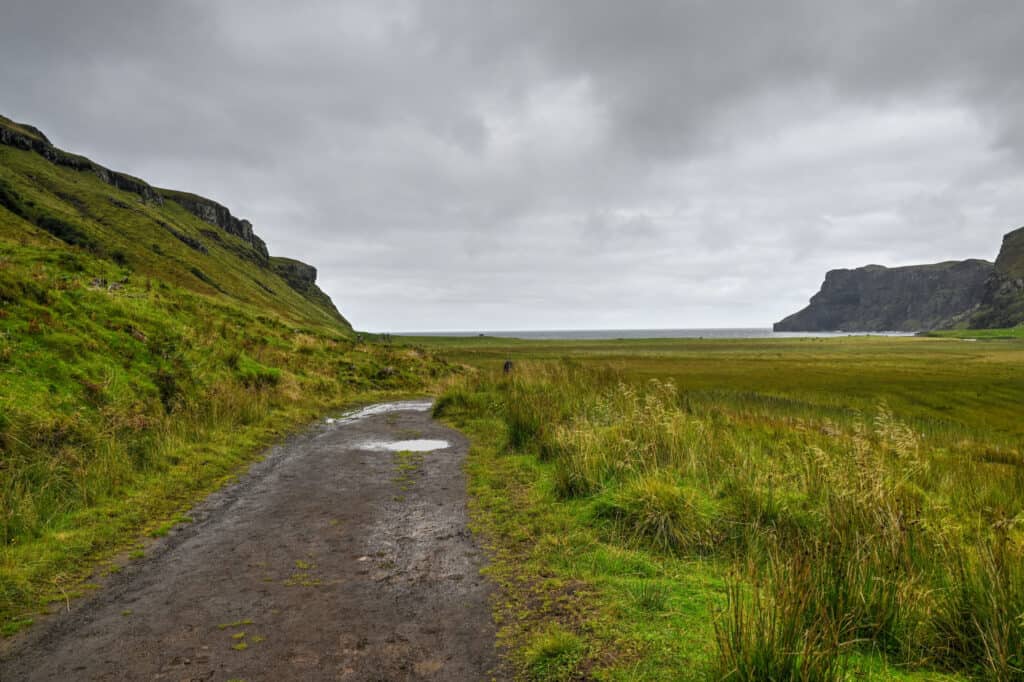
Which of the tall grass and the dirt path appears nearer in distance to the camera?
the tall grass

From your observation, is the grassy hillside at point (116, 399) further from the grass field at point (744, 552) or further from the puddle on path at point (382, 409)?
the grass field at point (744, 552)

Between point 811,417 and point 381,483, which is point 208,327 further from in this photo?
point 811,417

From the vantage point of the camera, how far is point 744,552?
Answer: 650 cm

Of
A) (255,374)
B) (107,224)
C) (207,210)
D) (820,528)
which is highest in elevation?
(207,210)

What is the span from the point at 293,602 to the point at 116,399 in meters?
9.69

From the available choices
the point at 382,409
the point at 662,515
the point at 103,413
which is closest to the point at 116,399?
the point at 103,413

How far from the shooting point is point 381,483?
10727mm

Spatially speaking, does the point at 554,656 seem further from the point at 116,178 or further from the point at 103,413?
the point at 116,178

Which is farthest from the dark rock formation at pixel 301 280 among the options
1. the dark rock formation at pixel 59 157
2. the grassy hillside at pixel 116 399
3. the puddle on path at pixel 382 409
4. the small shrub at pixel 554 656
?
the small shrub at pixel 554 656

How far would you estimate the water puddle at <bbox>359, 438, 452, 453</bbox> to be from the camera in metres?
14.1

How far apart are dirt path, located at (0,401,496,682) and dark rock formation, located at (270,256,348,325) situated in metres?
167

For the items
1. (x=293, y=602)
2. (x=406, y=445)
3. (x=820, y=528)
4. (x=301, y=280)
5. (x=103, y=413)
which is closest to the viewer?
(x=293, y=602)

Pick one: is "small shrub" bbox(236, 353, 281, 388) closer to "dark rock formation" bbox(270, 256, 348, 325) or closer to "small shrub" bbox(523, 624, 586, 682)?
"small shrub" bbox(523, 624, 586, 682)

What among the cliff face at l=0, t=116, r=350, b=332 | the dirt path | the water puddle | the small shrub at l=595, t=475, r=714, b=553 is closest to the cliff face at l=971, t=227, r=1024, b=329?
the water puddle
